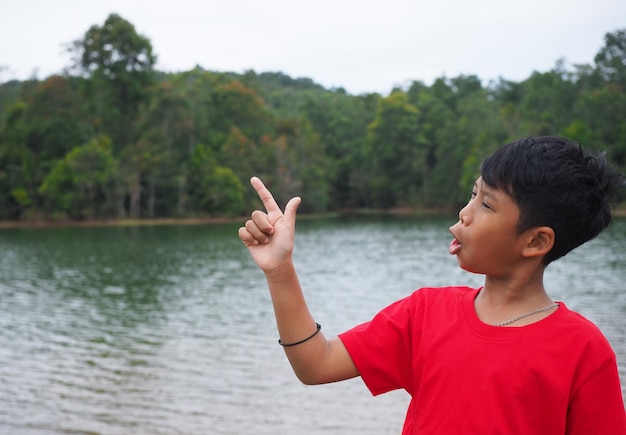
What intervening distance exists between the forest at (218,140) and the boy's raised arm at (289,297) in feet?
137

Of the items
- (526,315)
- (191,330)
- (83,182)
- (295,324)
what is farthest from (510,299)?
(83,182)

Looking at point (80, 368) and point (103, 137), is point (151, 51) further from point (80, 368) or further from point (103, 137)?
point (80, 368)

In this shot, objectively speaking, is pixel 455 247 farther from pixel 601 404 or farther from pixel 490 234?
pixel 601 404

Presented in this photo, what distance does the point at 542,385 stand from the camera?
3.77 ft

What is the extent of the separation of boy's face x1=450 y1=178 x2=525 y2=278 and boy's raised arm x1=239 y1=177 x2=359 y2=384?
0.30 metres

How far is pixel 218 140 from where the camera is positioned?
52.0m

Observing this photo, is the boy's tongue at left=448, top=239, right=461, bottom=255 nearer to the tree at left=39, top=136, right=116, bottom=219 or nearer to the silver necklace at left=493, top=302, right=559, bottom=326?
the silver necklace at left=493, top=302, right=559, bottom=326

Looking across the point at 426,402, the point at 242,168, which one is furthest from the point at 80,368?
the point at 242,168

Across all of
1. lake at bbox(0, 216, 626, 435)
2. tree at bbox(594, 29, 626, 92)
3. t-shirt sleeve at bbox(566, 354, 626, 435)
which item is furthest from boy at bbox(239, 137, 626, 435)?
tree at bbox(594, 29, 626, 92)

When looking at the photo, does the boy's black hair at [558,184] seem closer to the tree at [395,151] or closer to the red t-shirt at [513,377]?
the red t-shirt at [513,377]

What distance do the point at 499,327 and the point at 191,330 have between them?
11.2 metres

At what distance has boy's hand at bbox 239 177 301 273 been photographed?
1.30 m

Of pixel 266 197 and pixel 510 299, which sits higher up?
pixel 266 197

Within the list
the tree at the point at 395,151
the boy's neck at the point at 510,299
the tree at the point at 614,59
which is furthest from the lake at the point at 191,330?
the tree at the point at 395,151
